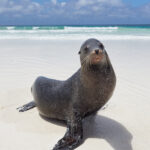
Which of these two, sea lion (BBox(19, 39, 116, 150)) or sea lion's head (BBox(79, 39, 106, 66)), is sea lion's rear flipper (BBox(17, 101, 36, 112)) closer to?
sea lion (BBox(19, 39, 116, 150))

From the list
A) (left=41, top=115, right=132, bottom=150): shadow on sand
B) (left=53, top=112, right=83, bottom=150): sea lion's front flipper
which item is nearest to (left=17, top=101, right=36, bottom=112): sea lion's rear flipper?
(left=41, top=115, right=132, bottom=150): shadow on sand

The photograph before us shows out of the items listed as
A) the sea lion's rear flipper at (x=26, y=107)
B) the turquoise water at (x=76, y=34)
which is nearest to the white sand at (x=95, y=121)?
the sea lion's rear flipper at (x=26, y=107)

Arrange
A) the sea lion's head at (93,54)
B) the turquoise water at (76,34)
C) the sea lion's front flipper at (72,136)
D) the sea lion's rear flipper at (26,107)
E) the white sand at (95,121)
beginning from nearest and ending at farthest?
the sea lion's head at (93,54)
the sea lion's front flipper at (72,136)
the white sand at (95,121)
the sea lion's rear flipper at (26,107)
the turquoise water at (76,34)

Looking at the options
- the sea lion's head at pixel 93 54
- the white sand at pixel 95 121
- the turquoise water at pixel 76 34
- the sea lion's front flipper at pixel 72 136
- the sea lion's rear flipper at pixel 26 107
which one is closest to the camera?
the sea lion's head at pixel 93 54

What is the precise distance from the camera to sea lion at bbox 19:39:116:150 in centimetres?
348

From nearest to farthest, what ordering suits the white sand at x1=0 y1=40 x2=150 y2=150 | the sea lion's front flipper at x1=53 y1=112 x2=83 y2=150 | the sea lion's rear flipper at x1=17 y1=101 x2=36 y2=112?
the sea lion's front flipper at x1=53 y1=112 x2=83 y2=150 < the white sand at x1=0 y1=40 x2=150 y2=150 < the sea lion's rear flipper at x1=17 y1=101 x2=36 y2=112

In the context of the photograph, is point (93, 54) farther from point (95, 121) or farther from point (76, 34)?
point (76, 34)

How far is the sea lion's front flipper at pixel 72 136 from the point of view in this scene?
11.4ft

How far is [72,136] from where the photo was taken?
3637 millimetres

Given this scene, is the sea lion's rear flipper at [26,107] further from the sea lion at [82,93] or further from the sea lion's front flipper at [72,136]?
the sea lion's front flipper at [72,136]

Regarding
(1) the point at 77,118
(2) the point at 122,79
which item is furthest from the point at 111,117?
(2) the point at 122,79

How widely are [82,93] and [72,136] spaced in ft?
2.05

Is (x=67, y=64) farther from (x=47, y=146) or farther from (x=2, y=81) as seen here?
(x=47, y=146)

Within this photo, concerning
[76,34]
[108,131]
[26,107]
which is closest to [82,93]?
[108,131]
